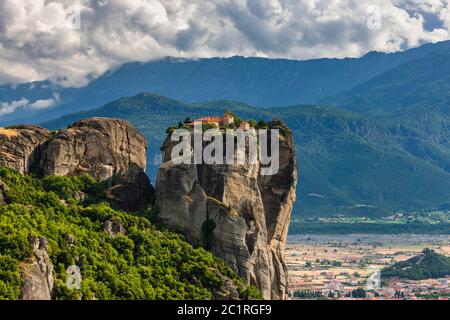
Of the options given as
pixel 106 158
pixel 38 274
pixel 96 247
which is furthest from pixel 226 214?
pixel 38 274

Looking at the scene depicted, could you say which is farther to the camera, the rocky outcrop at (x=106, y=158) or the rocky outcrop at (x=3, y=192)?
the rocky outcrop at (x=106, y=158)

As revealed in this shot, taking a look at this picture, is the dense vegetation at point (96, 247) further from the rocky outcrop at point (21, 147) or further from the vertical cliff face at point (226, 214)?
the vertical cliff face at point (226, 214)

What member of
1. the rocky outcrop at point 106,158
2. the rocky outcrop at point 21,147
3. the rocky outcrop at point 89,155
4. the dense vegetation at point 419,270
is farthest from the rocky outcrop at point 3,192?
the dense vegetation at point 419,270

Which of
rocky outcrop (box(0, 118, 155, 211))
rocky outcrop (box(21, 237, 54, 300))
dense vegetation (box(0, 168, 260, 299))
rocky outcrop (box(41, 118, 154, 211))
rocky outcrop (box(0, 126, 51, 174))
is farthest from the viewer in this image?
rocky outcrop (box(41, 118, 154, 211))

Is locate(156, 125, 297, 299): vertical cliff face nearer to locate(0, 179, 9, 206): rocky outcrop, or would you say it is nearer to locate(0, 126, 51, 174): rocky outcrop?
locate(0, 126, 51, 174): rocky outcrop

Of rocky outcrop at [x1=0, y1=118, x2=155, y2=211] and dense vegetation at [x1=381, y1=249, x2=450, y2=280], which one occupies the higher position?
rocky outcrop at [x1=0, y1=118, x2=155, y2=211]

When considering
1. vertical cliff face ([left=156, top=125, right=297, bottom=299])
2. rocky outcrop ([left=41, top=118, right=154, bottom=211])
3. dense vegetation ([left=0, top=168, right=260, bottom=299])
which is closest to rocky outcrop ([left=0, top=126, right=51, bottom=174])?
rocky outcrop ([left=41, top=118, right=154, bottom=211])
